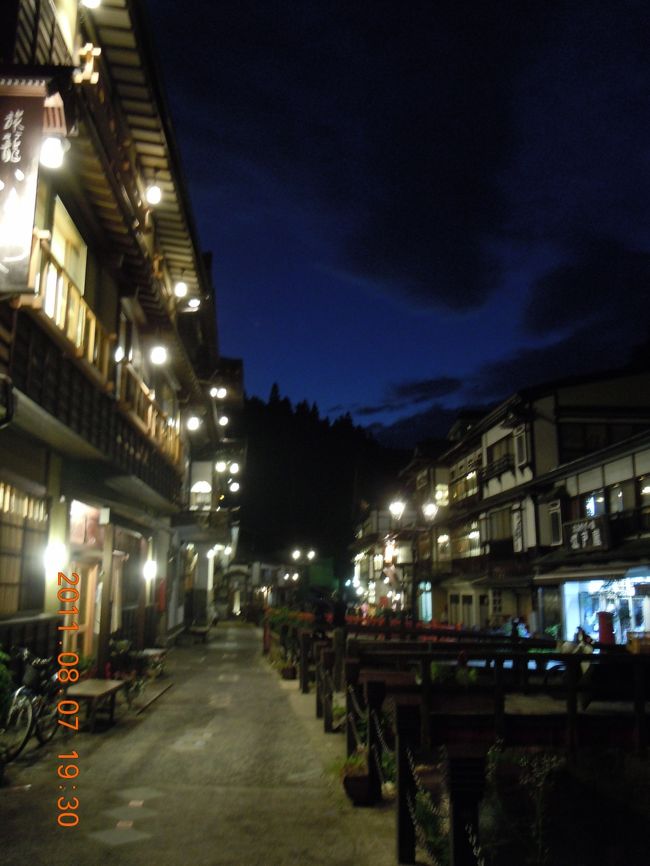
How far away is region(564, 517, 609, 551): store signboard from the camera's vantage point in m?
26.7

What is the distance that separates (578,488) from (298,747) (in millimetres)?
21473

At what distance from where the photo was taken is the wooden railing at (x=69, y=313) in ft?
32.9

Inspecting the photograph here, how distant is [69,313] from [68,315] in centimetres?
10

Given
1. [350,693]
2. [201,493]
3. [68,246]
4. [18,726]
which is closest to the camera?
[18,726]

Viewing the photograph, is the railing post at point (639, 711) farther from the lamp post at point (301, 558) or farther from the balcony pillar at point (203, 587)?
the lamp post at point (301, 558)

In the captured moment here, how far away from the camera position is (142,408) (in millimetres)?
18031

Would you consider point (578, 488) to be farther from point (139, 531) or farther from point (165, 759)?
point (165, 759)

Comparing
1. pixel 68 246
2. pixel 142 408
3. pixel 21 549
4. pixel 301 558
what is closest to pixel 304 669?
pixel 142 408

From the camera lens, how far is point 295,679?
69.3 feet

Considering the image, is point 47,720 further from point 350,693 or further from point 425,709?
point 425,709

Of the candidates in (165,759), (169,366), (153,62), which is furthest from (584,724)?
(169,366)

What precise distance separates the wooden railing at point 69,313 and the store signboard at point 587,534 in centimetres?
Result: 1945

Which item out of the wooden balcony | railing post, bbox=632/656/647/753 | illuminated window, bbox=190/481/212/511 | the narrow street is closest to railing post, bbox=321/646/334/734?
the narrow street
